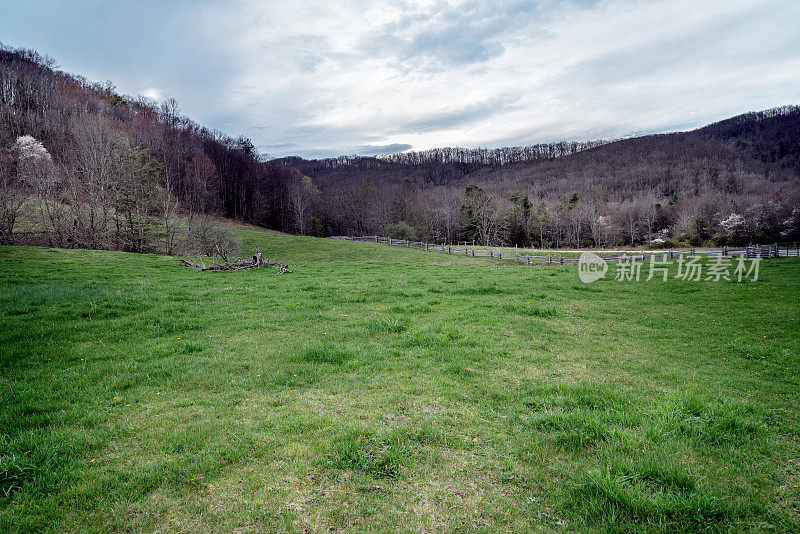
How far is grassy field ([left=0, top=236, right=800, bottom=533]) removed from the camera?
10.8 ft

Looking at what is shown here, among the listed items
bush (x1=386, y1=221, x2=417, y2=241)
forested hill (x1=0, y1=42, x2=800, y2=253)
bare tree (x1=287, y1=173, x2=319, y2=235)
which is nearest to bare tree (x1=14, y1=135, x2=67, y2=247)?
forested hill (x1=0, y1=42, x2=800, y2=253)

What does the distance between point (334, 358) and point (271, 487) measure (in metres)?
3.69

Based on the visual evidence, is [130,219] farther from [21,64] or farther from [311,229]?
[21,64]

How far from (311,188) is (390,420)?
101 m

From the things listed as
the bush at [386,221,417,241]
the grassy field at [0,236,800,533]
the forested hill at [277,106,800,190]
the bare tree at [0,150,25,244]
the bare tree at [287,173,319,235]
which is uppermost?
the forested hill at [277,106,800,190]

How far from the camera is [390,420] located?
493 centimetres

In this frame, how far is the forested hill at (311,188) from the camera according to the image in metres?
31.0

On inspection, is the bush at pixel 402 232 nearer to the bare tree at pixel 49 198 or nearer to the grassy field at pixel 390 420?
the bare tree at pixel 49 198

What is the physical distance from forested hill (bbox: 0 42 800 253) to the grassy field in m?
25.3

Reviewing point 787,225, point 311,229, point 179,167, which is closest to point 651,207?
point 787,225

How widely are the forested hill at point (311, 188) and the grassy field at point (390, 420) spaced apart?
25326mm

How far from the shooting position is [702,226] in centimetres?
6631

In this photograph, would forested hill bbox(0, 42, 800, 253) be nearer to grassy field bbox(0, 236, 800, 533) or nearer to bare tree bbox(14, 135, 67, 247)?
bare tree bbox(14, 135, 67, 247)

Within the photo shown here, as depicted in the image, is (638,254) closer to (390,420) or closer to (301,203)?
(390,420)
